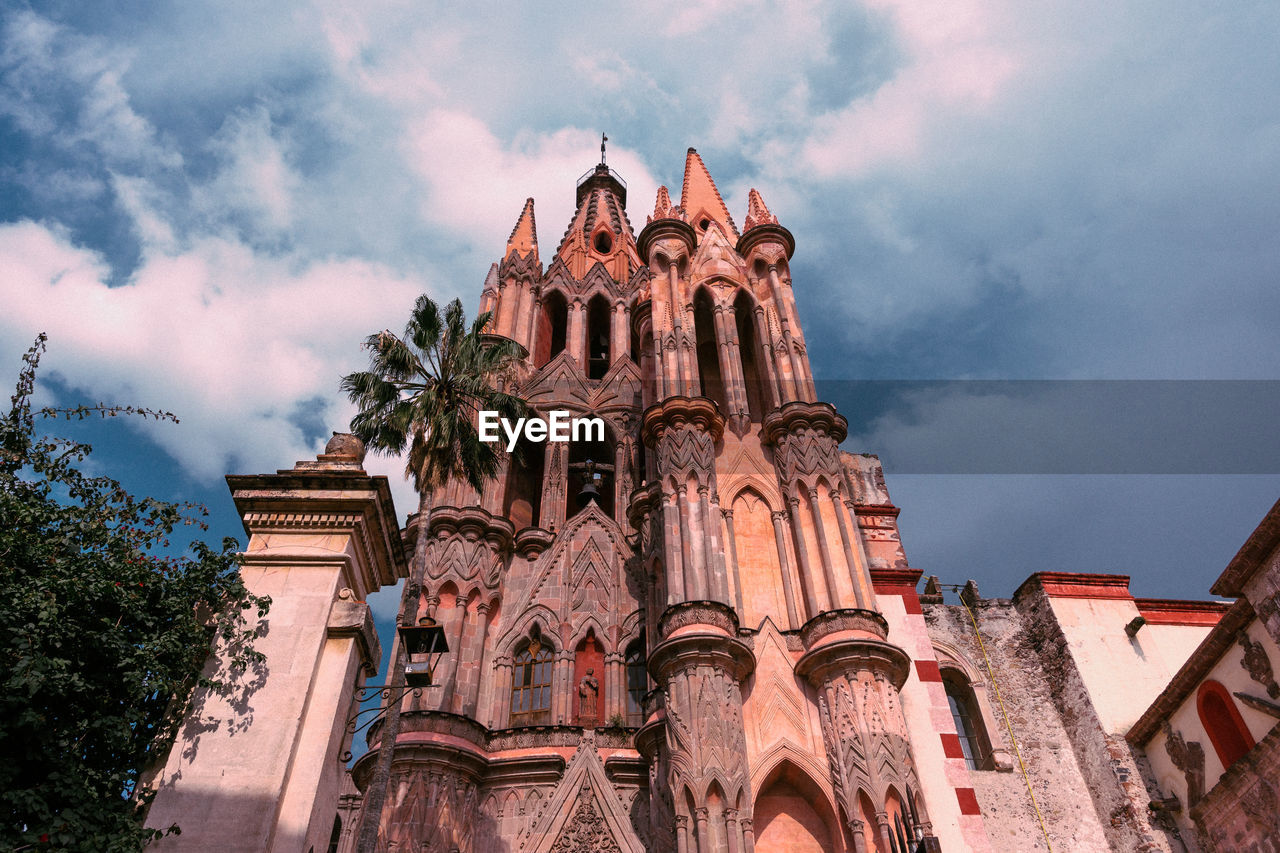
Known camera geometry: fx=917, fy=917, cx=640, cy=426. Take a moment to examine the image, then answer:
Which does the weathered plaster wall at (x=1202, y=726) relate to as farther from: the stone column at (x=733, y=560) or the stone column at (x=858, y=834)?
the stone column at (x=733, y=560)

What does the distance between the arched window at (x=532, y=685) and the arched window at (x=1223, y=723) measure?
1608cm

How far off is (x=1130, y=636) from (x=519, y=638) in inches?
727

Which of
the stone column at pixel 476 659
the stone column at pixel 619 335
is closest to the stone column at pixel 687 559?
the stone column at pixel 476 659

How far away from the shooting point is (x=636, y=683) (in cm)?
2509

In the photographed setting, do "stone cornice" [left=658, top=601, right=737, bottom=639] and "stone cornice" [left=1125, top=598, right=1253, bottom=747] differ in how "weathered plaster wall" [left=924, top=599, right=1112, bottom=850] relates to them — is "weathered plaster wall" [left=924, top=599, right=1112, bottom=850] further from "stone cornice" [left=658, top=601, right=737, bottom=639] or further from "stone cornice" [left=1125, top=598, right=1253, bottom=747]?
"stone cornice" [left=658, top=601, right=737, bottom=639]

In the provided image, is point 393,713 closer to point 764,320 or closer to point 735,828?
point 735,828

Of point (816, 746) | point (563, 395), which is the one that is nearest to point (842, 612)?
point (816, 746)

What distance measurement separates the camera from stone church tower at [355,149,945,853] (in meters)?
19.8

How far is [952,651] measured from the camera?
93.9ft

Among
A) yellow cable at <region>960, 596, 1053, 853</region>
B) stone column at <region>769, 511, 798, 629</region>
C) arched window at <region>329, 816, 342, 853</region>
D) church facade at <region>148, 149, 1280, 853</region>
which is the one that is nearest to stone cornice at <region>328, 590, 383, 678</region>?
arched window at <region>329, 816, 342, 853</region>

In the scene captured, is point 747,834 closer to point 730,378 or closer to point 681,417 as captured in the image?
point 681,417

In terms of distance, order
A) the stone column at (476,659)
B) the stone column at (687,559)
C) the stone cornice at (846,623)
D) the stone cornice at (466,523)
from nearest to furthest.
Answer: the stone cornice at (846,623) < the stone column at (687,559) < the stone column at (476,659) < the stone cornice at (466,523)

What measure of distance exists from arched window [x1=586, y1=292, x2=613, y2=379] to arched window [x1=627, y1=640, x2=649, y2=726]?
619 inches

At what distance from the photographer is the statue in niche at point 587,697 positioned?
79.4 feet
